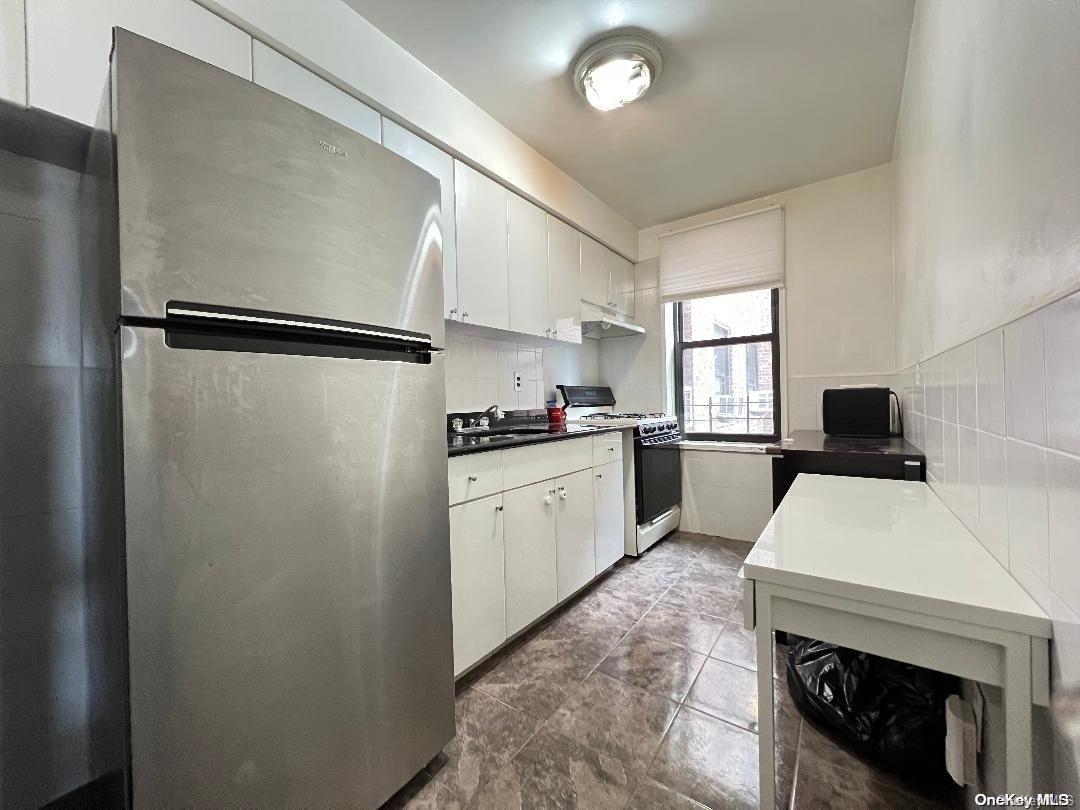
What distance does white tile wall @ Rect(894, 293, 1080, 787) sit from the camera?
0.52 metres

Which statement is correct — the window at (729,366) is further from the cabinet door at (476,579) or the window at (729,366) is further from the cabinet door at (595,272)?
the cabinet door at (476,579)

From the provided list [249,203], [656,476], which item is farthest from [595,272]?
[249,203]

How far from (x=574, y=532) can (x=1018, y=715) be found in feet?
5.57

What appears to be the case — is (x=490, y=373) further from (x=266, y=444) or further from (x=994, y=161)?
(x=994, y=161)

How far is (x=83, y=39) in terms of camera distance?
1002mm

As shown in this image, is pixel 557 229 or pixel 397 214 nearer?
pixel 397 214

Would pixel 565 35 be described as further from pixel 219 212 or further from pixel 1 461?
pixel 1 461

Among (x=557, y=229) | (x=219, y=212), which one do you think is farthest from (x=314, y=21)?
(x=557, y=229)

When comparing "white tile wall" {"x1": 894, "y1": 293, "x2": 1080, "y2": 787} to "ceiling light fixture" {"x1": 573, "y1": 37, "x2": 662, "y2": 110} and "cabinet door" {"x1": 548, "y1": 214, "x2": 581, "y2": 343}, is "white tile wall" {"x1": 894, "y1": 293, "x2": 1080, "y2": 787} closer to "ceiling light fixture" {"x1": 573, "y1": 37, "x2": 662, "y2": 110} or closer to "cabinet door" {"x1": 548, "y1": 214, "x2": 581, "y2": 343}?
"ceiling light fixture" {"x1": 573, "y1": 37, "x2": 662, "y2": 110}

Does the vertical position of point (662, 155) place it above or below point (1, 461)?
above

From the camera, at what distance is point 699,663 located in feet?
5.64

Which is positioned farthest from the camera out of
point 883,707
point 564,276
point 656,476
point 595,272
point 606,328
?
point 606,328

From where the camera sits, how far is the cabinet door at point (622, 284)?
11.0 ft

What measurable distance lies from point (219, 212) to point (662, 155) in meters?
→ 2.45
